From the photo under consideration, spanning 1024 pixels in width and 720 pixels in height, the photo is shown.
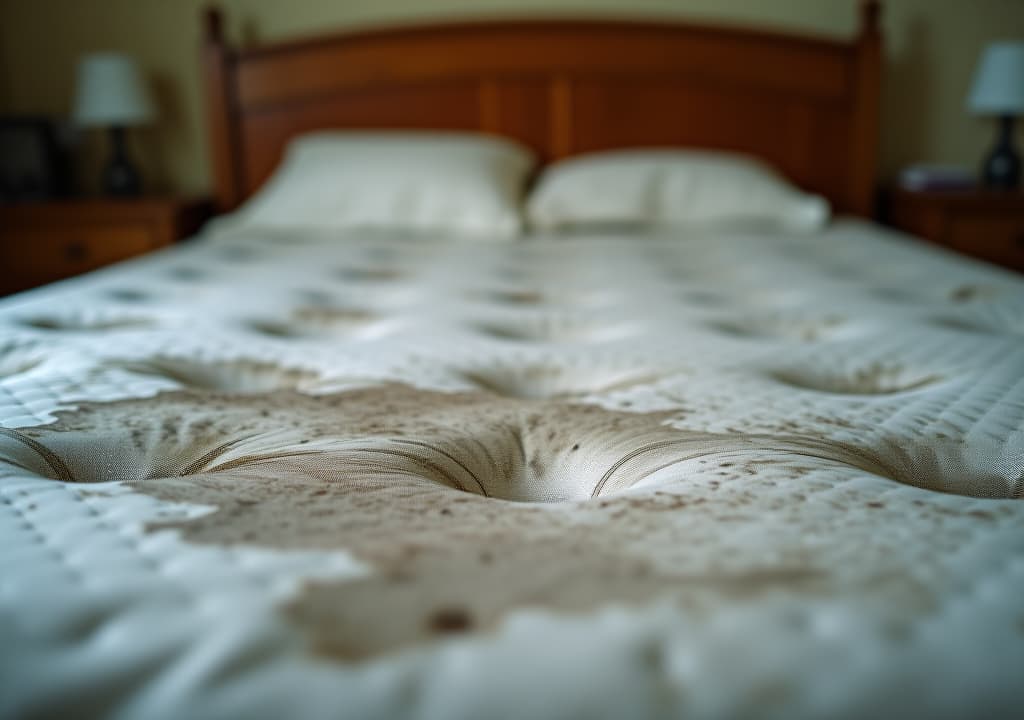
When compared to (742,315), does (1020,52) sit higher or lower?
higher

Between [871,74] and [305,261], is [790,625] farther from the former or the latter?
[871,74]

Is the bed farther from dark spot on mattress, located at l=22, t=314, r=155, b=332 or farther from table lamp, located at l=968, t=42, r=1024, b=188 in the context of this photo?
table lamp, located at l=968, t=42, r=1024, b=188

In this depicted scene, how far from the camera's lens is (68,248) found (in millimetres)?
1971

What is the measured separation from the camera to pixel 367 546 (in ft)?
1.16

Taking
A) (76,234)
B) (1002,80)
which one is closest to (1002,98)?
(1002,80)

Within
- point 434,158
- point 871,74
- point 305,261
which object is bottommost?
point 305,261

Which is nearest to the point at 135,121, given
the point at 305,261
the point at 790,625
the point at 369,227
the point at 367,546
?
the point at 369,227

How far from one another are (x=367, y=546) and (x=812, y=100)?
6.57 feet

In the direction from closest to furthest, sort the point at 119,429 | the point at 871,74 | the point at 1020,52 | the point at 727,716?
the point at 727,716 < the point at 119,429 < the point at 1020,52 < the point at 871,74

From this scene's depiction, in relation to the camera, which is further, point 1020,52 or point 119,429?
point 1020,52

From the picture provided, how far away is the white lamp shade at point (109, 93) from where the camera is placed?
2.02m

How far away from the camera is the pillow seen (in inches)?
66.0

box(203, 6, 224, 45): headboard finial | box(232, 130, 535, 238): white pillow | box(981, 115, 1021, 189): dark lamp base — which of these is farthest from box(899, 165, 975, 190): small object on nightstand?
box(203, 6, 224, 45): headboard finial

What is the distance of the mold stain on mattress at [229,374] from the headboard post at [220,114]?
1523 mm
